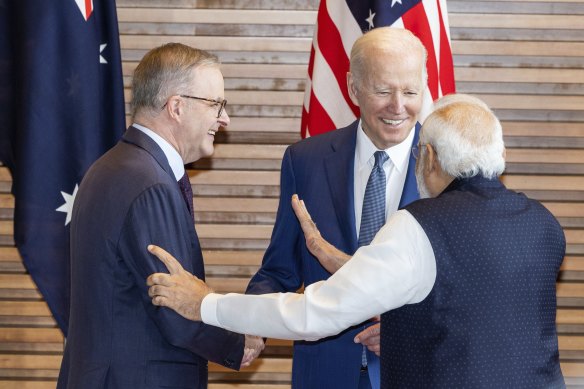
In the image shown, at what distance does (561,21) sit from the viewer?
4242mm

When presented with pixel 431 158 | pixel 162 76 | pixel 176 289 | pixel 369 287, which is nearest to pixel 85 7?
pixel 162 76

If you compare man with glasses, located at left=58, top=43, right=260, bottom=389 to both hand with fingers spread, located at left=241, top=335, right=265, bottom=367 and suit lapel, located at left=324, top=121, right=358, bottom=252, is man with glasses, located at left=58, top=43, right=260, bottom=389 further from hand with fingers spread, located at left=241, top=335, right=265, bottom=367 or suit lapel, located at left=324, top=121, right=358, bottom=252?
suit lapel, located at left=324, top=121, right=358, bottom=252

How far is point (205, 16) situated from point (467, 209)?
8.53 feet

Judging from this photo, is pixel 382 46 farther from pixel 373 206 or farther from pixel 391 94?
pixel 373 206

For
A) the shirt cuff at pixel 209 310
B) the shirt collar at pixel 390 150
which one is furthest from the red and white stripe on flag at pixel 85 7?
the shirt cuff at pixel 209 310

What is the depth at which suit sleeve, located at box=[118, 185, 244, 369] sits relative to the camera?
2205mm

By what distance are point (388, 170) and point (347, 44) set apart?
3.55 ft

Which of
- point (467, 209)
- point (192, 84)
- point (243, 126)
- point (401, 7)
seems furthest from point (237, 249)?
point (467, 209)

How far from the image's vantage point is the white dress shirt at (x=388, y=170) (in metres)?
2.67

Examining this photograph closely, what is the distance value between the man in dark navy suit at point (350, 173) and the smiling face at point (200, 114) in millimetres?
335

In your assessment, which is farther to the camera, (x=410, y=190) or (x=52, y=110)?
(x=52, y=110)

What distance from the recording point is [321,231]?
104 inches

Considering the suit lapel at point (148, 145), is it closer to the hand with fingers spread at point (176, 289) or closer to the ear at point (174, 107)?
the ear at point (174, 107)

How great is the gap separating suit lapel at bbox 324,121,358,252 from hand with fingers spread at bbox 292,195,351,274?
0.10 m
